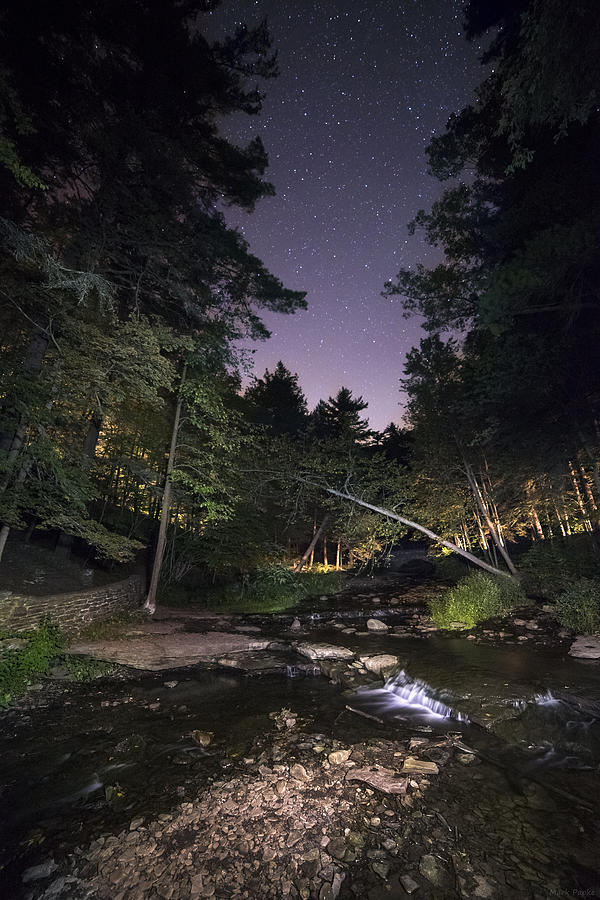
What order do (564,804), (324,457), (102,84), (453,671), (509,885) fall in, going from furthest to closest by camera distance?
(324,457), (102,84), (453,671), (564,804), (509,885)

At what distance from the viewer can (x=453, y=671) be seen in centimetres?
780

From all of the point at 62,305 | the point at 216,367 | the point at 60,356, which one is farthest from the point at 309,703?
the point at 216,367

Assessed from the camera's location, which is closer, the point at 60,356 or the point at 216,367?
the point at 60,356

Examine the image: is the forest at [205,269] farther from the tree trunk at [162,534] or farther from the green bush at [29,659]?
the green bush at [29,659]

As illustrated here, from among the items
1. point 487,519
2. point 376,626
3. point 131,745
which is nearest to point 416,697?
point 131,745

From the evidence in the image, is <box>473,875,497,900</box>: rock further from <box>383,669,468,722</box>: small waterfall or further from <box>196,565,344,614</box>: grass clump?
<box>196,565,344,614</box>: grass clump

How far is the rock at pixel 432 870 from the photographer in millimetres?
3016

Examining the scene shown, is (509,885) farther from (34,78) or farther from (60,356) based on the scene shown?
(34,78)

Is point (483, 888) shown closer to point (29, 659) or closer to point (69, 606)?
point (29, 659)

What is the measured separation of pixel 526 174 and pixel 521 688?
528 inches

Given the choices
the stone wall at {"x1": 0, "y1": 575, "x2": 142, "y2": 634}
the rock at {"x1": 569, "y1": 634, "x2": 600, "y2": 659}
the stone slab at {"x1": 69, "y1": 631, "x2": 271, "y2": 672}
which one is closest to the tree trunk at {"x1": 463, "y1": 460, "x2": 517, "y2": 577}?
the rock at {"x1": 569, "y1": 634, "x2": 600, "y2": 659}

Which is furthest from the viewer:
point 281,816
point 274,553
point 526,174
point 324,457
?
point 274,553

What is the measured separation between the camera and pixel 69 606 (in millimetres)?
9484

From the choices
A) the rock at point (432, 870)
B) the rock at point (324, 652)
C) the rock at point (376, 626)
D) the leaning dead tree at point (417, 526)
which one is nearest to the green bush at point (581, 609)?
the leaning dead tree at point (417, 526)
